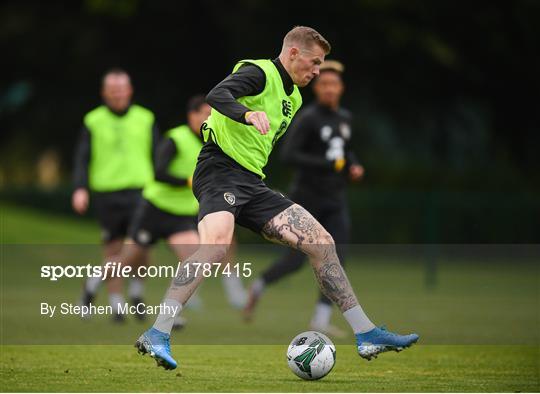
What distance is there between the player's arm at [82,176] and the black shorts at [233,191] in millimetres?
4506

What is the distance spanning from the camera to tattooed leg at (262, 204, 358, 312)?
328 inches

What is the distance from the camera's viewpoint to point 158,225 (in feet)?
41.4

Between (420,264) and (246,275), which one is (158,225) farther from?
(420,264)

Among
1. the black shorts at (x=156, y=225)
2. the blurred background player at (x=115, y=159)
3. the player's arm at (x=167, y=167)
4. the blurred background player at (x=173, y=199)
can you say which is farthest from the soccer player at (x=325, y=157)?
the blurred background player at (x=115, y=159)

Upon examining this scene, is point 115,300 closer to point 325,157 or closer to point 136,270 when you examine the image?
point 136,270

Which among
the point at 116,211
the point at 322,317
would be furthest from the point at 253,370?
the point at 116,211

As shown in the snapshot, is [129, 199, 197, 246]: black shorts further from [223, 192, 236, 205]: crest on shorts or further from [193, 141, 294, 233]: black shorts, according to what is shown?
[223, 192, 236, 205]: crest on shorts

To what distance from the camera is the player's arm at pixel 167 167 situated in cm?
1237

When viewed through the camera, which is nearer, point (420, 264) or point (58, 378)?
point (58, 378)

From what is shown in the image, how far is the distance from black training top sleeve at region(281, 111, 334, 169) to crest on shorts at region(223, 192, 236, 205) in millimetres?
3952

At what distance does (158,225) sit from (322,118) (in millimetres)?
2007

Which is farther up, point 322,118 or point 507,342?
point 322,118

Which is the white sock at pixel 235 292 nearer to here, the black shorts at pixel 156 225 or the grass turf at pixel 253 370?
the black shorts at pixel 156 225

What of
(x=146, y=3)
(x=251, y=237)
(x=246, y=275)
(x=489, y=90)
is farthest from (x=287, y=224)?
(x=146, y=3)
